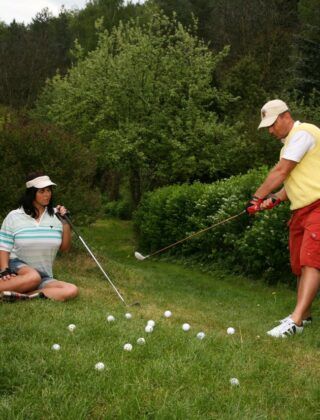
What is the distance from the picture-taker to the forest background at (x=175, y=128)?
9305 mm

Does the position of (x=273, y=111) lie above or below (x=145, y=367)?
above

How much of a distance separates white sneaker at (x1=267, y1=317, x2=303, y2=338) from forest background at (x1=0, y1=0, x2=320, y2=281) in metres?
3.80

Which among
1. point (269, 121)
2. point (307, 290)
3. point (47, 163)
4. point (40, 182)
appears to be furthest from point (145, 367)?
point (47, 163)

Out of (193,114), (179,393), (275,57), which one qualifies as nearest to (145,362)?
(179,393)

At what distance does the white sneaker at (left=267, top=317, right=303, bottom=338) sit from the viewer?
4.75m

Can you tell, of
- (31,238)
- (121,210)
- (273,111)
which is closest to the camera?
(273,111)

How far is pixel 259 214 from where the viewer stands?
9.20 metres

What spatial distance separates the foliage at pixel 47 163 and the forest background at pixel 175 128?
0.06 feet

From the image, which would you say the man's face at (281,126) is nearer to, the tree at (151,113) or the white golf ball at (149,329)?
the white golf ball at (149,329)

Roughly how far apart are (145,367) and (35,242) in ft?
8.01

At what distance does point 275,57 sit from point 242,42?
13.2 feet

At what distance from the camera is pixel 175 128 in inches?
649

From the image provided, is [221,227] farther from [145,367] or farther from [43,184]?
[145,367]

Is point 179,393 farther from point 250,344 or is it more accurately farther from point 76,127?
point 76,127
